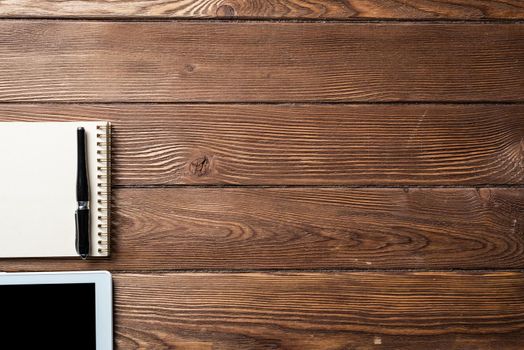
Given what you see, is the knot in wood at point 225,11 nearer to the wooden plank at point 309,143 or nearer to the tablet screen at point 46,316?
the wooden plank at point 309,143

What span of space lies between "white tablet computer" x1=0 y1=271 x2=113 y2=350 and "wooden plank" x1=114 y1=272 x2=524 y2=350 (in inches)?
1.6

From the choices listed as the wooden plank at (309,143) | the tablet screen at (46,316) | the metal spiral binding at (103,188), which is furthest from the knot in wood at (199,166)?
the tablet screen at (46,316)

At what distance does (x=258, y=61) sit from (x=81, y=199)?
0.32 metres

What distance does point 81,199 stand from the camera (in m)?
0.77

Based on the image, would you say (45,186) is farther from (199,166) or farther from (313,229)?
(313,229)

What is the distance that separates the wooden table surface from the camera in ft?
2.59

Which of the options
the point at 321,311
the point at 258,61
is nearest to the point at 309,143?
the point at 258,61

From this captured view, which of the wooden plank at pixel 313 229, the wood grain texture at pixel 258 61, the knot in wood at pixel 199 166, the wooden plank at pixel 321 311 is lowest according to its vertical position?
Answer: the wooden plank at pixel 321 311

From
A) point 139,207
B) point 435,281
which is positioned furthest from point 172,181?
point 435,281

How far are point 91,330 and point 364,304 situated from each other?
39cm

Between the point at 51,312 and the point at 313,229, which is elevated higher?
the point at 313,229

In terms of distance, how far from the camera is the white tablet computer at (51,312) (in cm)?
74

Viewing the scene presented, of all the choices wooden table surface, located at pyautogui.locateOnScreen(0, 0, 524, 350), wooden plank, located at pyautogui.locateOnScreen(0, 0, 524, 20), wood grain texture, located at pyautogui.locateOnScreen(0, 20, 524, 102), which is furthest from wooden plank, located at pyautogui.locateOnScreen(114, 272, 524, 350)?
wooden plank, located at pyautogui.locateOnScreen(0, 0, 524, 20)

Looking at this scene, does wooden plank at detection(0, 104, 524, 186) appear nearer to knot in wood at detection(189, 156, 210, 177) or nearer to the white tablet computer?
knot in wood at detection(189, 156, 210, 177)
